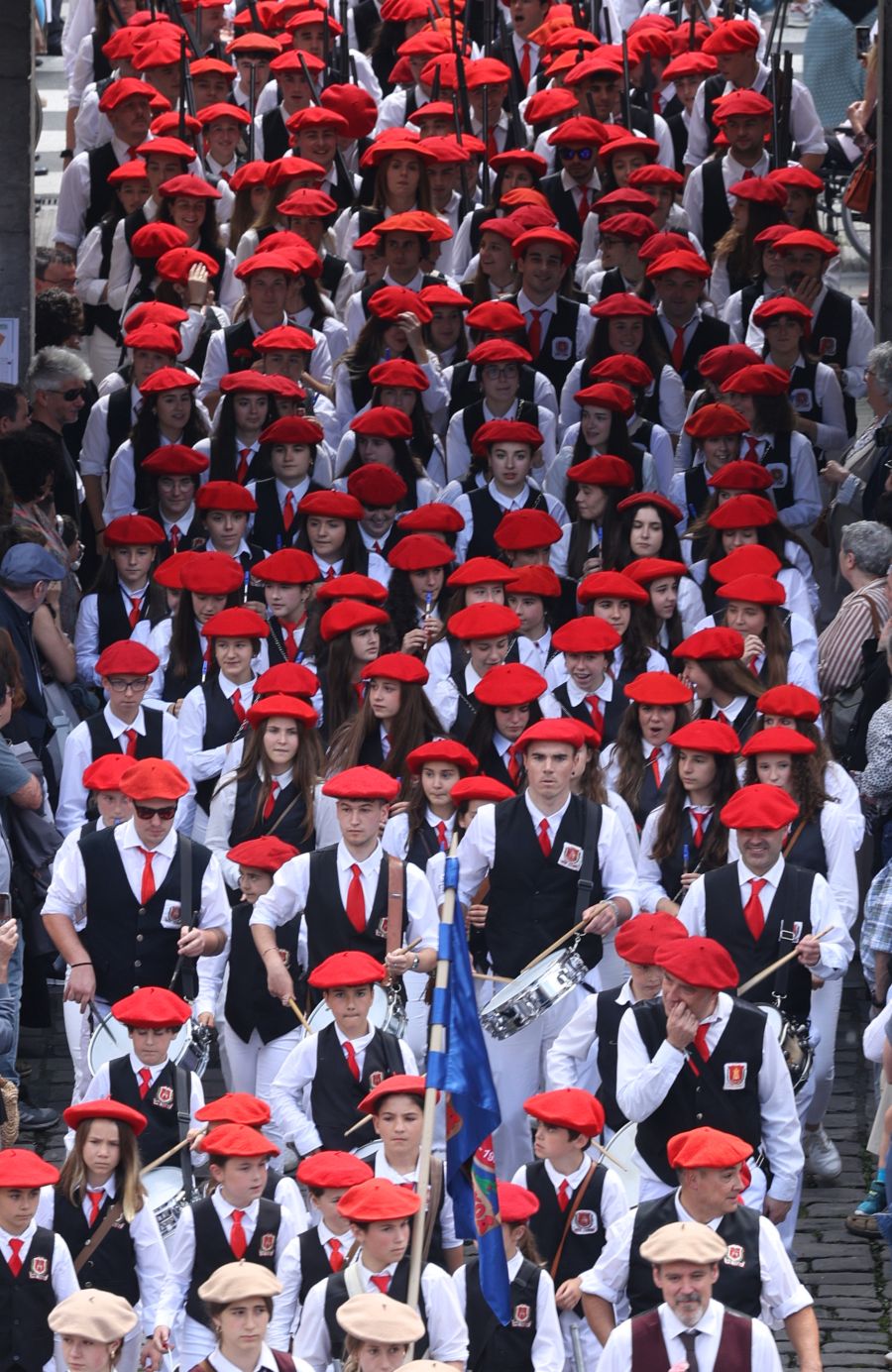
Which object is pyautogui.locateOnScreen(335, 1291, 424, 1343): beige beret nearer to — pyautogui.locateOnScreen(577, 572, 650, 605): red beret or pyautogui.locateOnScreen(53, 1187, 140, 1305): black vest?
pyautogui.locateOnScreen(53, 1187, 140, 1305): black vest

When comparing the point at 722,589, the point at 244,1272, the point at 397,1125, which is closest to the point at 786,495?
the point at 722,589

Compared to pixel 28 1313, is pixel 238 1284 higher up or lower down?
higher up

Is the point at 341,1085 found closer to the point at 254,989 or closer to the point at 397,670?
the point at 254,989

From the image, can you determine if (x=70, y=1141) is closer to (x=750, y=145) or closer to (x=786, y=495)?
(x=786, y=495)

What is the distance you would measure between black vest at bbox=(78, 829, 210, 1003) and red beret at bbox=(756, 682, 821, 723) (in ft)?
7.20

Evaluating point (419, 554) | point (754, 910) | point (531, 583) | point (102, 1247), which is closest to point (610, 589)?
point (531, 583)

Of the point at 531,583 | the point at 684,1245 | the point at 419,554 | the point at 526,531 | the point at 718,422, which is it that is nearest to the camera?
the point at 684,1245

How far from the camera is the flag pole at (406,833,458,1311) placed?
8.22 metres

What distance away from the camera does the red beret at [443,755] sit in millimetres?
11609

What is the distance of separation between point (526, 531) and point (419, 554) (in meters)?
0.51

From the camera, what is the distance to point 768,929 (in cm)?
1062

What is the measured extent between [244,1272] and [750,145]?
10081 millimetres

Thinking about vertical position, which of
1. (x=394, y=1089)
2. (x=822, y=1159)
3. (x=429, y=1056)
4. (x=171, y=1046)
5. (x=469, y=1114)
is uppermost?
(x=429, y=1056)

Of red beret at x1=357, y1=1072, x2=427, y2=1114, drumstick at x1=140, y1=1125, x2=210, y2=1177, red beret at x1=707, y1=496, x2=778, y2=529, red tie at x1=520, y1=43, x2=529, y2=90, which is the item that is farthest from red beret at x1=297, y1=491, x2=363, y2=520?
red tie at x1=520, y1=43, x2=529, y2=90
